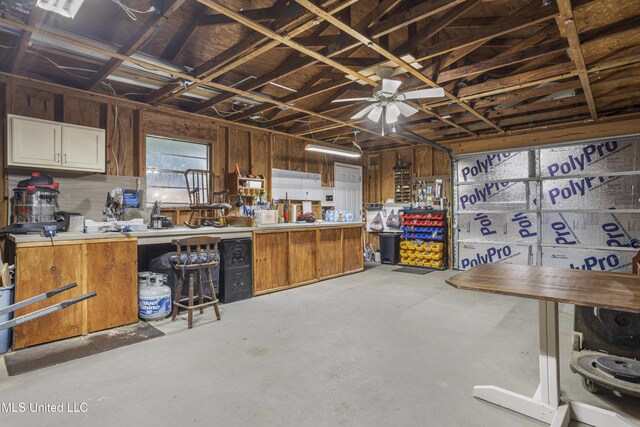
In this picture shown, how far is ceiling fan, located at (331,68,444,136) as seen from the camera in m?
3.45

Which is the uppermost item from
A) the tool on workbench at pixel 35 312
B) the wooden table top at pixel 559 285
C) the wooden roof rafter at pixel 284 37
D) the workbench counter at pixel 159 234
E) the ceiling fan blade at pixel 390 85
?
the wooden roof rafter at pixel 284 37

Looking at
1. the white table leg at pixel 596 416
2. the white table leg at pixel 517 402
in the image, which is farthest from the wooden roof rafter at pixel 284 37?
the white table leg at pixel 596 416

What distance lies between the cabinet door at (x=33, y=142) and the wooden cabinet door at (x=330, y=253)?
3.75 metres

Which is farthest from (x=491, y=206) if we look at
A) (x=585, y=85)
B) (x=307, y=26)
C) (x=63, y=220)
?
(x=63, y=220)

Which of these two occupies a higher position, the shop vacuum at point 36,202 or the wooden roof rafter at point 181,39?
the wooden roof rafter at point 181,39

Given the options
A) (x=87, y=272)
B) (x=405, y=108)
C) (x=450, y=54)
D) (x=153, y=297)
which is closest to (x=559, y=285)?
(x=405, y=108)

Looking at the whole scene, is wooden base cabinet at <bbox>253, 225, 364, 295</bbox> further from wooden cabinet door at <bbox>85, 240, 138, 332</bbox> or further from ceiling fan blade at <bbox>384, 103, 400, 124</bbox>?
ceiling fan blade at <bbox>384, 103, 400, 124</bbox>

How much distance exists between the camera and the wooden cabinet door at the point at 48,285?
112 inches

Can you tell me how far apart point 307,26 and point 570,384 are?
11.1ft

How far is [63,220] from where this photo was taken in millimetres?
3451

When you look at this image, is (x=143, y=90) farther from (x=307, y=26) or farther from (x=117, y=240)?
(x=307, y=26)

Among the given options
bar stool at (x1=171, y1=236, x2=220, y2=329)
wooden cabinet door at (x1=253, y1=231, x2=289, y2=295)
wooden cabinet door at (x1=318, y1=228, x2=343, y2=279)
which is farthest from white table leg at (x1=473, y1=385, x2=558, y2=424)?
Result: wooden cabinet door at (x1=318, y1=228, x2=343, y2=279)

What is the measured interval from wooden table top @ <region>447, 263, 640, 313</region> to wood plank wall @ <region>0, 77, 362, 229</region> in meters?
4.55

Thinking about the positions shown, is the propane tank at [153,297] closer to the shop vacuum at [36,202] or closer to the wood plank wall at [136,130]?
the shop vacuum at [36,202]
